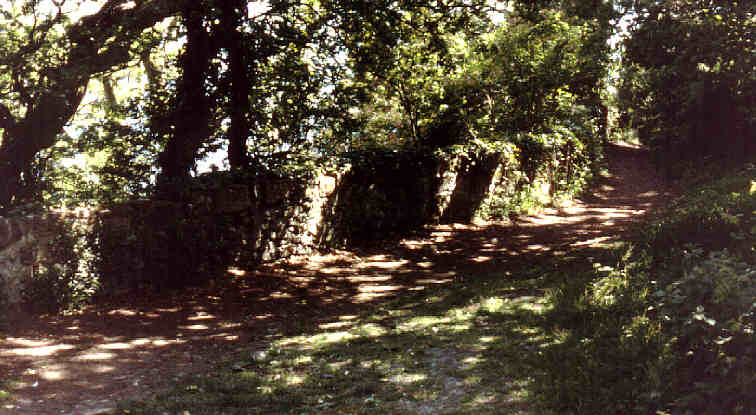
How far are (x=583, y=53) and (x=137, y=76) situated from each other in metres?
12.4

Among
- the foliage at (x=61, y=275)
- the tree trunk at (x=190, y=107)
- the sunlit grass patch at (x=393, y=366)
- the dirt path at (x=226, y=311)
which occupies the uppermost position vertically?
the tree trunk at (x=190, y=107)

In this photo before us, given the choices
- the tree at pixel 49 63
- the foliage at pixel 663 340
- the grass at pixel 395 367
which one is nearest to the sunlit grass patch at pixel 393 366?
the grass at pixel 395 367

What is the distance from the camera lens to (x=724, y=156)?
59.5ft

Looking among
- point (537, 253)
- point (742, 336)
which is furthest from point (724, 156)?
point (742, 336)

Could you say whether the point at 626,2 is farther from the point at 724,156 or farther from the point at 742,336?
the point at 742,336

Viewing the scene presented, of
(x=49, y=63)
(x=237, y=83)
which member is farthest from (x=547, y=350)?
(x=49, y=63)

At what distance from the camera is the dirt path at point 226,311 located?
17.6 feet

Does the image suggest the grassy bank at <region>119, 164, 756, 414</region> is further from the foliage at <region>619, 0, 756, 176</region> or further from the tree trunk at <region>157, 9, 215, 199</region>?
the foliage at <region>619, 0, 756, 176</region>

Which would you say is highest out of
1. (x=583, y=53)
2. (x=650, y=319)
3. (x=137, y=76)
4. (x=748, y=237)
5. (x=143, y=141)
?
(x=137, y=76)

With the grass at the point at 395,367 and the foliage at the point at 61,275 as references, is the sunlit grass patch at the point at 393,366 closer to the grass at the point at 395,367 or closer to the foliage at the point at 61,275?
the grass at the point at 395,367

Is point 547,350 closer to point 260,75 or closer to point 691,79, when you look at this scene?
point 260,75

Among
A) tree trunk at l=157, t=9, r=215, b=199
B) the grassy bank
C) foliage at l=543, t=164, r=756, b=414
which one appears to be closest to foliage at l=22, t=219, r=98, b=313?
the grassy bank

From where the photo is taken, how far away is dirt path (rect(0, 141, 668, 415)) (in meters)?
5.36

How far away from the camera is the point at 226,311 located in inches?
316
